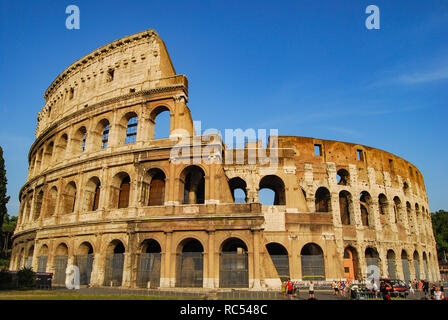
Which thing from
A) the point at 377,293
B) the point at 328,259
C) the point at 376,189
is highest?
the point at 376,189

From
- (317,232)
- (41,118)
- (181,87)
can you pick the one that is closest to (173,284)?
(317,232)

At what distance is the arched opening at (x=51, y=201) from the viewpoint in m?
24.5

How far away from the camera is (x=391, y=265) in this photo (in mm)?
26188

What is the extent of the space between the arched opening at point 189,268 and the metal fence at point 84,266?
623 cm

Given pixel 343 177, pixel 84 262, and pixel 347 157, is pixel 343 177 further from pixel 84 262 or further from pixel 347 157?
pixel 84 262

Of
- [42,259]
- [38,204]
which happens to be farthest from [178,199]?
[38,204]

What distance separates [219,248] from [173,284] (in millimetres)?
3260

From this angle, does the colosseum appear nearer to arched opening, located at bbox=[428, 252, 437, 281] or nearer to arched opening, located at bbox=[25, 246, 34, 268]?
arched opening, located at bbox=[25, 246, 34, 268]

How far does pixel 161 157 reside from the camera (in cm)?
2012

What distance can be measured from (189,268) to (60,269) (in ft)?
31.2

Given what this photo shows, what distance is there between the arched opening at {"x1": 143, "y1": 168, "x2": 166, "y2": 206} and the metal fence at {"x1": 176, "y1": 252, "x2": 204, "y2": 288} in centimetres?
402
